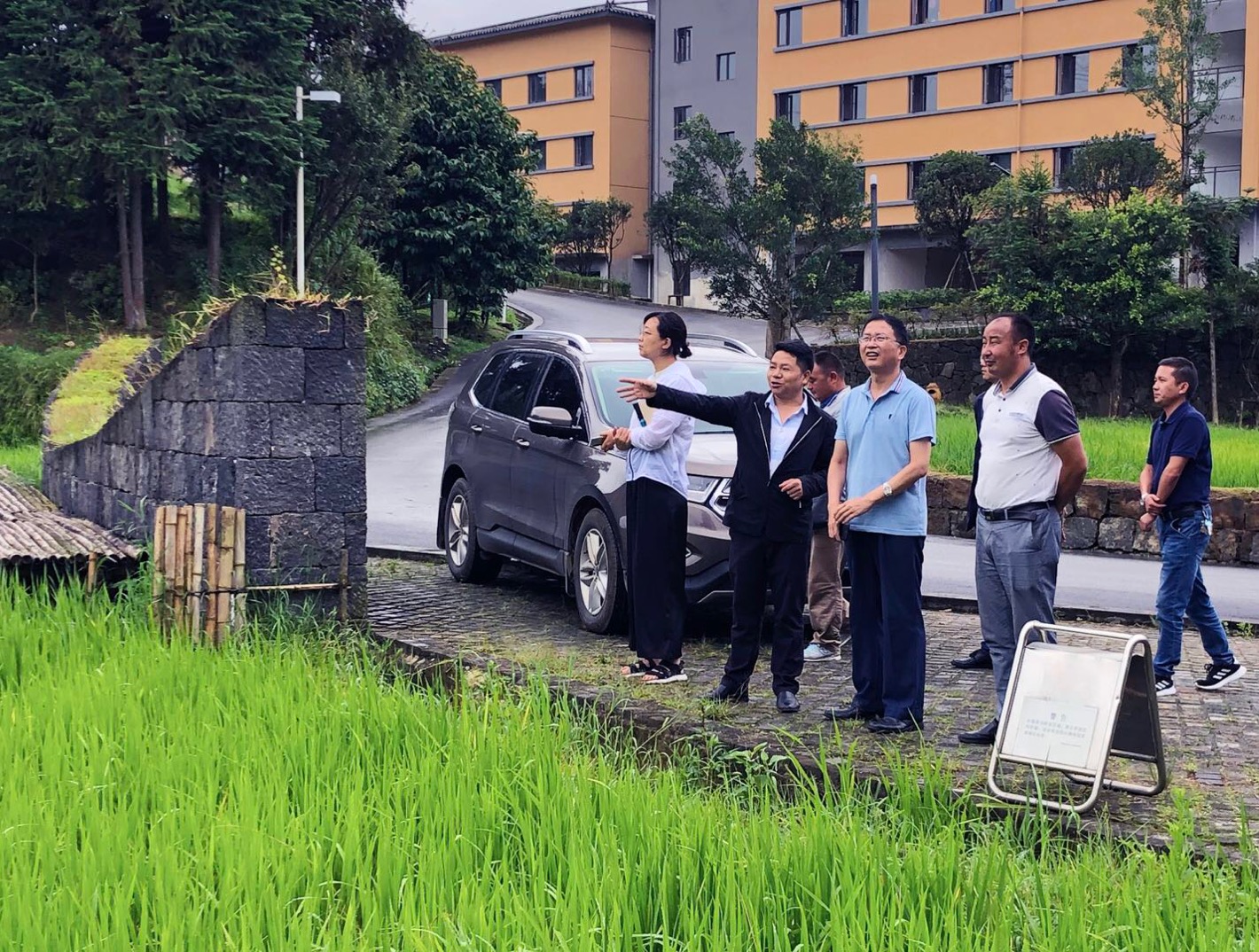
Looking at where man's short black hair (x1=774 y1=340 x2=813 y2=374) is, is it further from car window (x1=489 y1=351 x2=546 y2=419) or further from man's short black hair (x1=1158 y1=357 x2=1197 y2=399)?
car window (x1=489 y1=351 x2=546 y2=419)

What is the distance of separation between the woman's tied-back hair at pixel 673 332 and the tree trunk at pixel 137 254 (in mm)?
27202

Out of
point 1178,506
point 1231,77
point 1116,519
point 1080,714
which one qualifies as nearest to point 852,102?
point 1231,77

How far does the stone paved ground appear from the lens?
19.7 feet

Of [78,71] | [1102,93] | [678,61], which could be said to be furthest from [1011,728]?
[678,61]

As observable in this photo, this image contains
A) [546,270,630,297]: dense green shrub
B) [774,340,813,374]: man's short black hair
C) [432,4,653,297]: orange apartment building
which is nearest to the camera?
[774,340,813,374]: man's short black hair

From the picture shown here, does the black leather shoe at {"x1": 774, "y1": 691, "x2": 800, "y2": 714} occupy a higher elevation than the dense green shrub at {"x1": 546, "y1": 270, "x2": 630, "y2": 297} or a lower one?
lower

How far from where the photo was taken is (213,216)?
1391 inches

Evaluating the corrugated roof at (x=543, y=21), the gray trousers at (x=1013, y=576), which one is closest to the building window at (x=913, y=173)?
the corrugated roof at (x=543, y=21)

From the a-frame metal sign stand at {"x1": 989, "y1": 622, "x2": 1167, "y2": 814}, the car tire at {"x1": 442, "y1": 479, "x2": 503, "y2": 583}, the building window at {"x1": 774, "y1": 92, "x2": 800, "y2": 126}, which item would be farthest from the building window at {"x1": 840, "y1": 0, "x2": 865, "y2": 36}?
the a-frame metal sign stand at {"x1": 989, "y1": 622, "x2": 1167, "y2": 814}

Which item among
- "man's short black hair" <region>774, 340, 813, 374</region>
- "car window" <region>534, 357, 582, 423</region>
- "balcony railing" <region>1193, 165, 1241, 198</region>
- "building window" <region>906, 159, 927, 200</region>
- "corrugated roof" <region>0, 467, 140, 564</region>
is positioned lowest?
"corrugated roof" <region>0, 467, 140, 564</region>

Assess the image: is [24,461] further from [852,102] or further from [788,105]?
[788,105]

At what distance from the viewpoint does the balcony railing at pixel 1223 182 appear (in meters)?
47.2

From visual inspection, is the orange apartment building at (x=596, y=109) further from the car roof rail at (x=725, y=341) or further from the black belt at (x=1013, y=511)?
the black belt at (x=1013, y=511)

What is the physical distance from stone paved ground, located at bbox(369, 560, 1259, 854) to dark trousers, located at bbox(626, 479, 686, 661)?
0.29m
